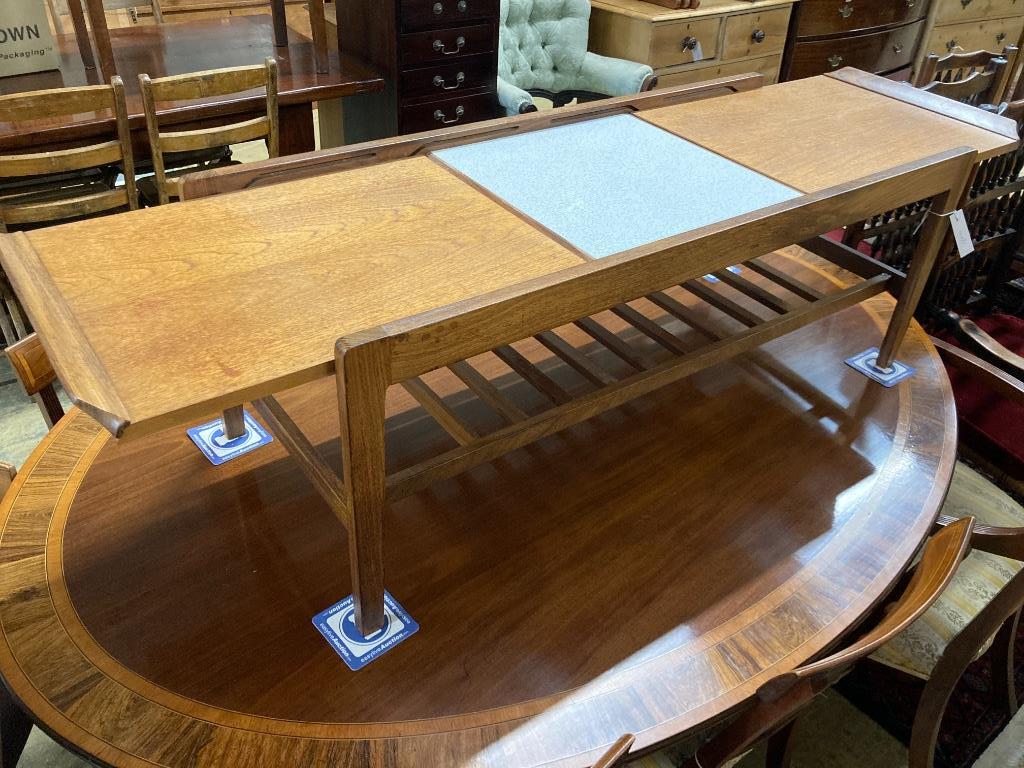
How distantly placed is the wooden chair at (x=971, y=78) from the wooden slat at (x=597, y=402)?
99 cm

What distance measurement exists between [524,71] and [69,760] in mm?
3199

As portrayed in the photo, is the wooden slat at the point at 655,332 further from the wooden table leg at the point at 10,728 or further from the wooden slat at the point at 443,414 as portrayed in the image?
the wooden table leg at the point at 10,728

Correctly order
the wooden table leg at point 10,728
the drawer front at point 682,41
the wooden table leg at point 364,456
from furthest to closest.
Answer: the drawer front at point 682,41 → the wooden table leg at point 10,728 → the wooden table leg at point 364,456

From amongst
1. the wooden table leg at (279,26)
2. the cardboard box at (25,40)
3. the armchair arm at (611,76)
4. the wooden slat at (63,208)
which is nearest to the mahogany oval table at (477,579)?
the wooden slat at (63,208)

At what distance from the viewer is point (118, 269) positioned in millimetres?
1042

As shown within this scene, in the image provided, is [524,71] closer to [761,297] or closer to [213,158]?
[213,158]

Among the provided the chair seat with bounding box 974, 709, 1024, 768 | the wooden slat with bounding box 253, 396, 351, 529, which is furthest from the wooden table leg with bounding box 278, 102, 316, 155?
the chair seat with bounding box 974, 709, 1024, 768

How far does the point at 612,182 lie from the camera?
53.8 inches

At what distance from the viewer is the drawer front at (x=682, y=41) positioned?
4.04 m

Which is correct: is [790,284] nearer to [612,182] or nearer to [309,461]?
[612,182]

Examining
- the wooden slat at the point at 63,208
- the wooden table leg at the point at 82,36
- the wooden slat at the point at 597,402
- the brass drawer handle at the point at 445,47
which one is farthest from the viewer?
the brass drawer handle at the point at 445,47

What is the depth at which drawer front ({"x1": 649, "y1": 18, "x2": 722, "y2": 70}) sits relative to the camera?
4035 millimetres

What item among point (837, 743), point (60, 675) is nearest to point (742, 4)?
point (837, 743)

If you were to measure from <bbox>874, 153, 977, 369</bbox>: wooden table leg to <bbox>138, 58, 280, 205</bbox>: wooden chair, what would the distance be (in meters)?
2.02
